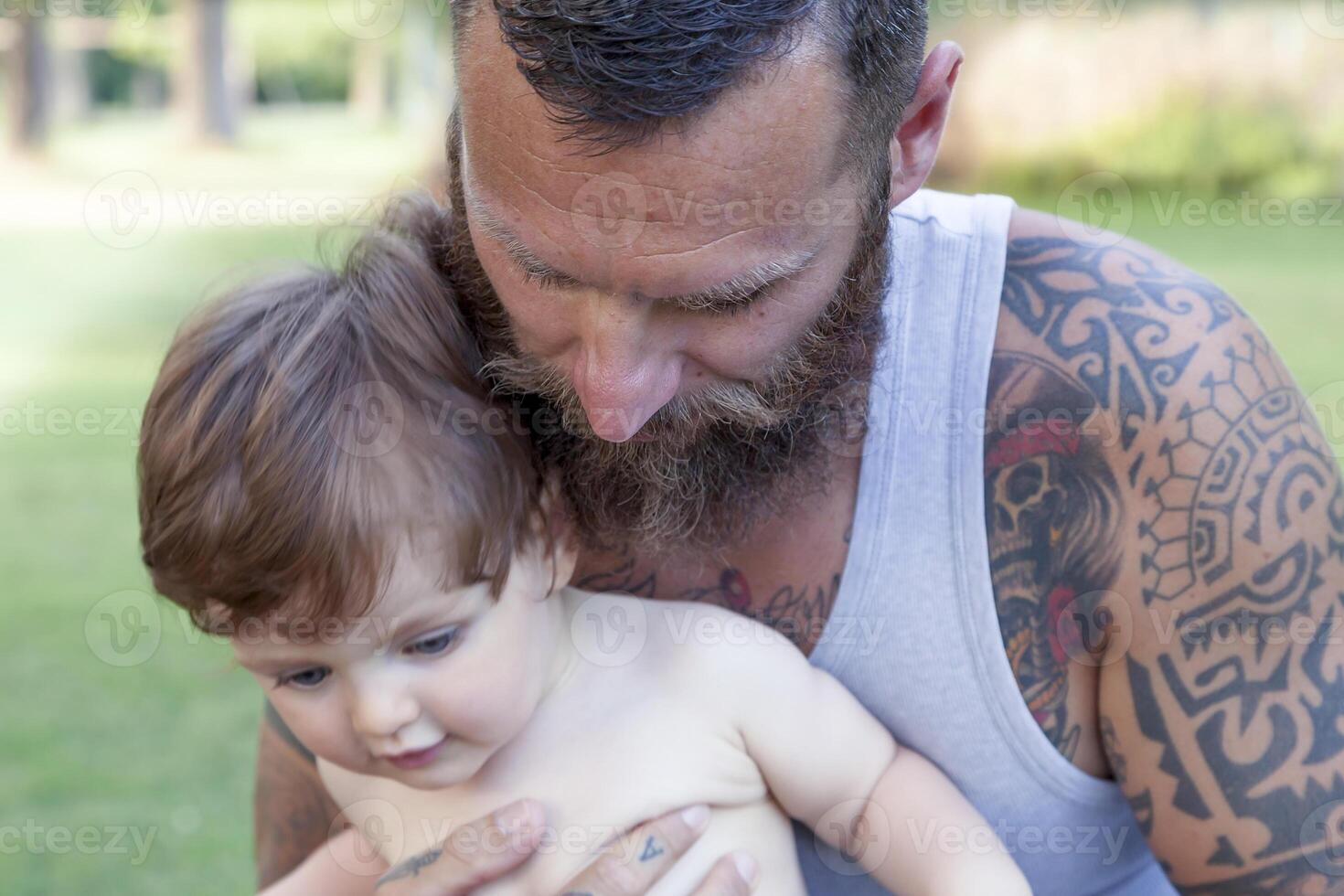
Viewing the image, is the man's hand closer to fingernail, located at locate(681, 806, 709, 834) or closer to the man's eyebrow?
fingernail, located at locate(681, 806, 709, 834)

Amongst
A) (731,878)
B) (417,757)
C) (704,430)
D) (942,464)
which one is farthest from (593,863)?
(942,464)

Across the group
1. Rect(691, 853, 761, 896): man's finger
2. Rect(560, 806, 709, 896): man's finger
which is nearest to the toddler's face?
Rect(560, 806, 709, 896): man's finger

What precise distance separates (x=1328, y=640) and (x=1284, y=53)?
1510 centimetres

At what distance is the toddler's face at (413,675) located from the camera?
1.80 metres

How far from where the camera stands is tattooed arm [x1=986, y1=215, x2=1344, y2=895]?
1.91 m

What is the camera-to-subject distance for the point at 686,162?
1.59 metres

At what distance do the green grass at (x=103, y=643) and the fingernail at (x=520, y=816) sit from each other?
0.97m

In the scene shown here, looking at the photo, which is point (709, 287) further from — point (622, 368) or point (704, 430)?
point (704, 430)

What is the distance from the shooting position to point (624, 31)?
1.52 meters

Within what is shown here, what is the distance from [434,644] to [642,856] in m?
0.42

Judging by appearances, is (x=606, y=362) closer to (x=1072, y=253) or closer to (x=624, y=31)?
(x=624, y=31)

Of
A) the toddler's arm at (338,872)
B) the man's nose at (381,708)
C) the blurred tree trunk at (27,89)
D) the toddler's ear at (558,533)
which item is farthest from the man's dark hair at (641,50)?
the blurred tree trunk at (27,89)

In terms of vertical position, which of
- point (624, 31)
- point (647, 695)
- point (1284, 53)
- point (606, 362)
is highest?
point (624, 31)

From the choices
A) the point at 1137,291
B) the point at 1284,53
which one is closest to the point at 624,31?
the point at 1137,291
